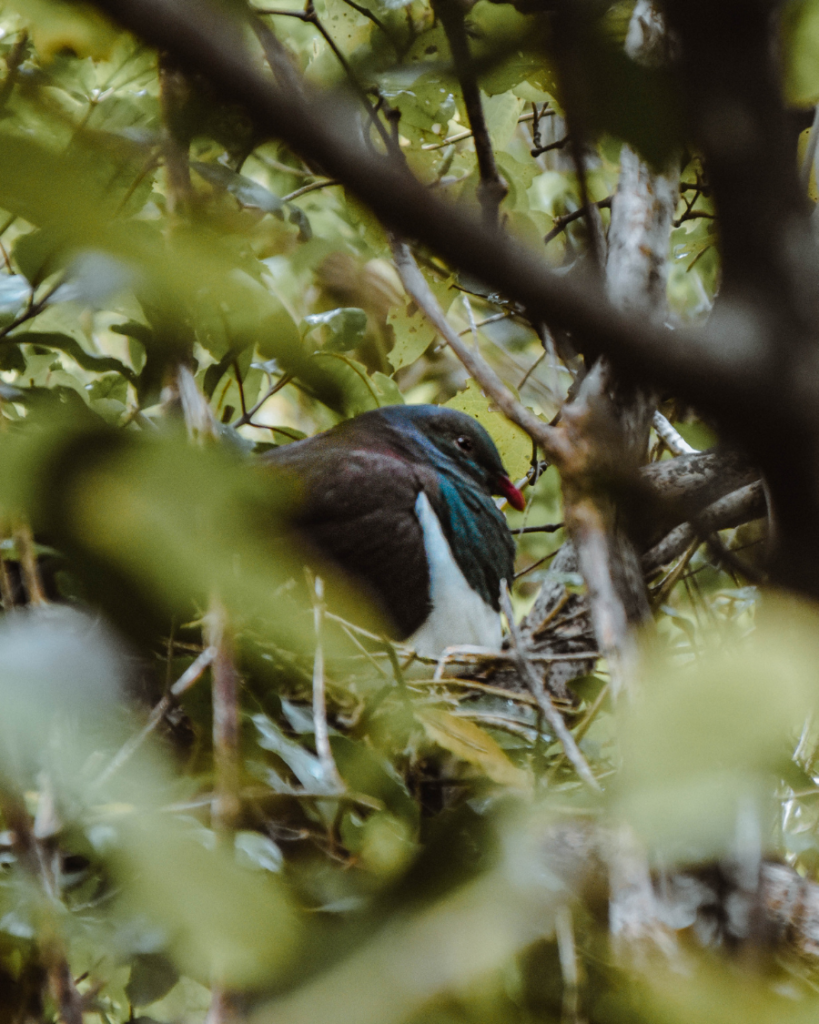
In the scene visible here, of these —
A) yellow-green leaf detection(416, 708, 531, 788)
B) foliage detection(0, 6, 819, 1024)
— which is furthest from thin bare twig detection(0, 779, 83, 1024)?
yellow-green leaf detection(416, 708, 531, 788)

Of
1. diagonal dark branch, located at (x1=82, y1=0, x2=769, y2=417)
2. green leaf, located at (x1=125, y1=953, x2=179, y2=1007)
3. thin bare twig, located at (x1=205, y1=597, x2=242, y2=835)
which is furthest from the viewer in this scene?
green leaf, located at (x1=125, y1=953, x2=179, y2=1007)

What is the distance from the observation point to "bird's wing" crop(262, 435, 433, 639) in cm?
176

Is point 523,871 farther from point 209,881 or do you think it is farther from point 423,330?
point 423,330

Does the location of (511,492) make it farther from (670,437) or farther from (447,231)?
(447,231)

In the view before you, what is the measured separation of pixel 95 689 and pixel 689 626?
3.58ft

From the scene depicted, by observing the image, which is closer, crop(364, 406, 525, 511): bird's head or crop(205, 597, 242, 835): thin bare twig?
crop(205, 597, 242, 835): thin bare twig

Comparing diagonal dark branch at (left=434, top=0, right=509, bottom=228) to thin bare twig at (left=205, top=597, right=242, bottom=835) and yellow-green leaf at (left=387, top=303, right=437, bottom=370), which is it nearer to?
thin bare twig at (left=205, top=597, right=242, bottom=835)

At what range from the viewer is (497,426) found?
176 centimetres

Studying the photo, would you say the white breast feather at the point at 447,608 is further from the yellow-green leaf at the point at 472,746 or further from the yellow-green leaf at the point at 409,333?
the yellow-green leaf at the point at 472,746

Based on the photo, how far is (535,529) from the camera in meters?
1.94

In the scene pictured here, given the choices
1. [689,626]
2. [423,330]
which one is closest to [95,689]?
[689,626]

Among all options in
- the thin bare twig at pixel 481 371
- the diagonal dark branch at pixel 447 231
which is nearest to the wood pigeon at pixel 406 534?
the thin bare twig at pixel 481 371

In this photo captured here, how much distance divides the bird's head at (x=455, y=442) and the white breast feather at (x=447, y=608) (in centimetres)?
28

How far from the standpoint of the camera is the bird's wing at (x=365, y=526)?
1765 millimetres
